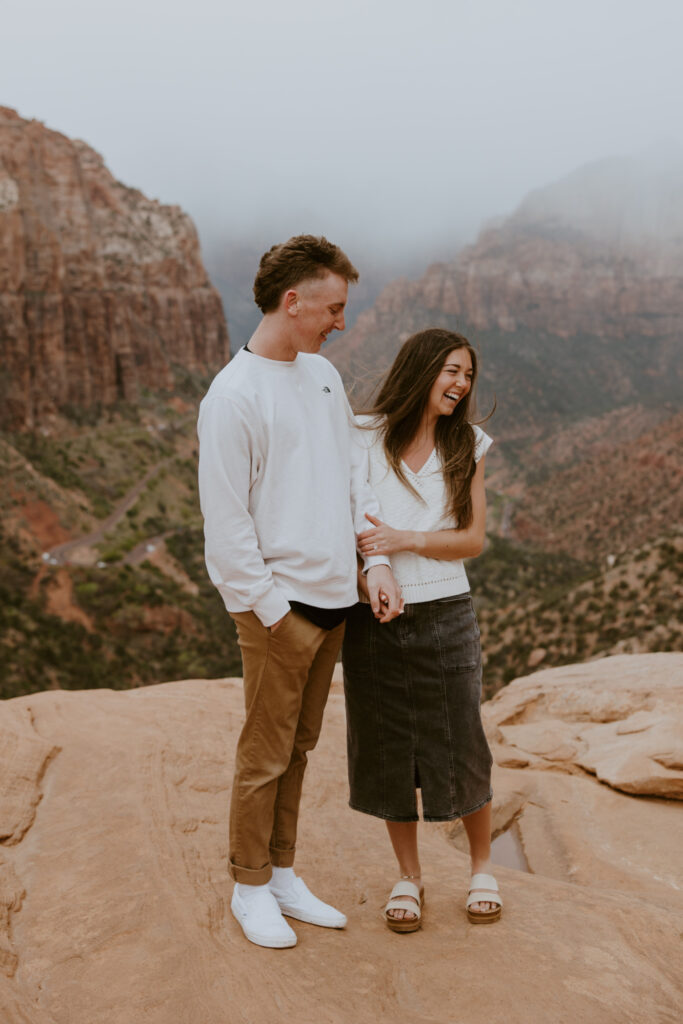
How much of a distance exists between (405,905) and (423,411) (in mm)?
2311

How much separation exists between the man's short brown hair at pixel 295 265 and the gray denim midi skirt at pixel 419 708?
147 centimetres

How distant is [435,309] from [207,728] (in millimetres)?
180045

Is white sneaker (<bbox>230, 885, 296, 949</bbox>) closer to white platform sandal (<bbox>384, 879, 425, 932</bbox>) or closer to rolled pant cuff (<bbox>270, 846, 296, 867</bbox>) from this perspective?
rolled pant cuff (<bbox>270, 846, 296, 867</bbox>)

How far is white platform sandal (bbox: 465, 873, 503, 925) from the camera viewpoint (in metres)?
3.66

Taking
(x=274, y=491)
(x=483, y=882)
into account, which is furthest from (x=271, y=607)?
(x=483, y=882)

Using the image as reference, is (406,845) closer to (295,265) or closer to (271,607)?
(271,607)

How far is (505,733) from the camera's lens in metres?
8.05

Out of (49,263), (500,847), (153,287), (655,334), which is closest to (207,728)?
(500,847)

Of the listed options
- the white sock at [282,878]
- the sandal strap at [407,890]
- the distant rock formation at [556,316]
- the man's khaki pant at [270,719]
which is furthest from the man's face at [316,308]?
the distant rock formation at [556,316]

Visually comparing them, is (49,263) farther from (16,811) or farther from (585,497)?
(16,811)

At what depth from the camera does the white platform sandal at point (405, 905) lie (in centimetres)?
364

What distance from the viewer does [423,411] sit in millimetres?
3861

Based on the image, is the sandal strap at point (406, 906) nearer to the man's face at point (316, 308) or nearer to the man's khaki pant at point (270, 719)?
the man's khaki pant at point (270, 719)

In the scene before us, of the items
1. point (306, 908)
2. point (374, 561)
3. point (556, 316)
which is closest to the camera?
point (374, 561)
